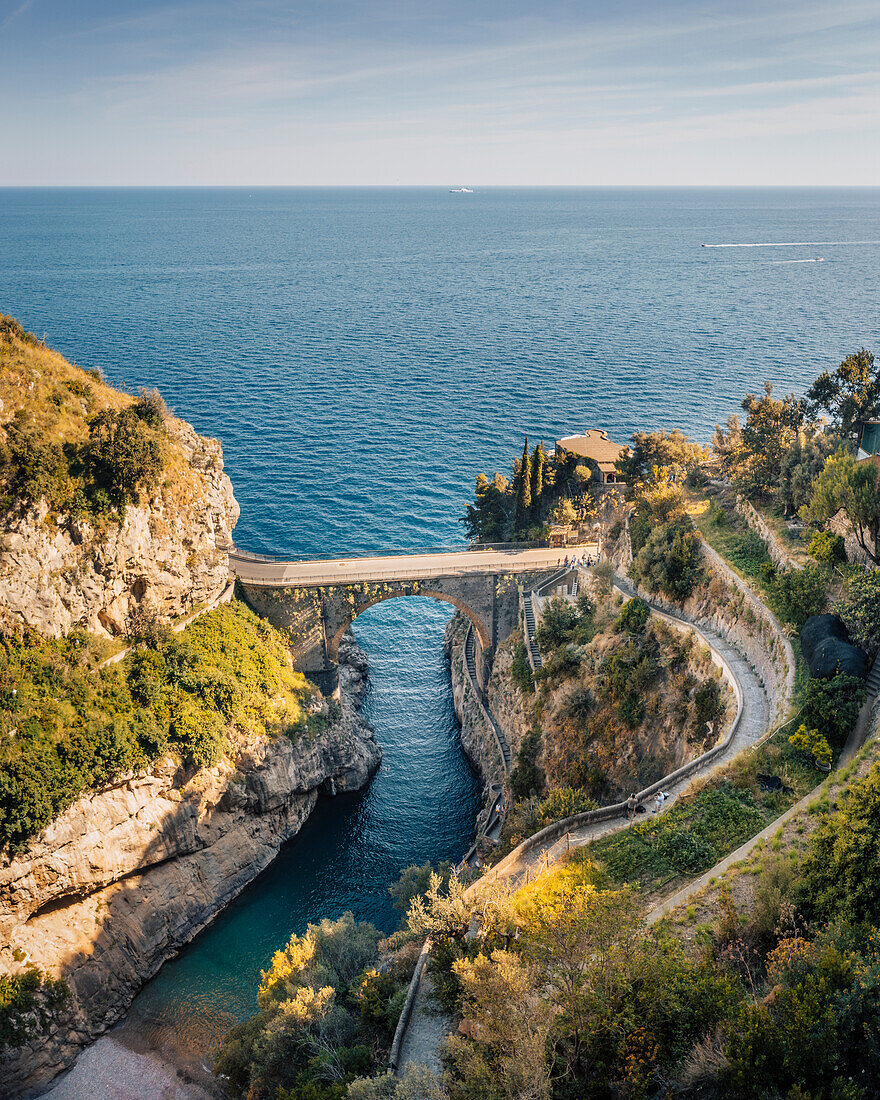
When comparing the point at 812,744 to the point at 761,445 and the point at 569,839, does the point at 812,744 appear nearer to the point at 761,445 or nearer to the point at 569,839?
the point at 569,839

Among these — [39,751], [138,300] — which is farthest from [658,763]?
[138,300]

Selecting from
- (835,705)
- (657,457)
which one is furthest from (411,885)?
(657,457)

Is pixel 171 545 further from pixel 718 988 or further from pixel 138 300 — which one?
pixel 138 300

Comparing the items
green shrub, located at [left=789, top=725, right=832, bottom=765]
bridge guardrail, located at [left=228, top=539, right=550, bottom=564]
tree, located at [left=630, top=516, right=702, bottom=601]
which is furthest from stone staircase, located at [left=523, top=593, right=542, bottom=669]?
green shrub, located at [left=789, top=725, right=832, bottom=765]

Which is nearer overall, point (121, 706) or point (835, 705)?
point (835, 705)

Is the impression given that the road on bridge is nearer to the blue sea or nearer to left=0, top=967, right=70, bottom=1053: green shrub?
the blue sea
